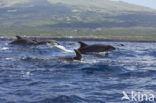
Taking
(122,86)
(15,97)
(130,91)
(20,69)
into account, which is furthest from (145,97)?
(20,69)

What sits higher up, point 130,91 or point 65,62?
point 130,91

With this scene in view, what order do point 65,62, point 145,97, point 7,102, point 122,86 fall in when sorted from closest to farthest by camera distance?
point 7,102
point 145,97
point 122,86
point 65,62

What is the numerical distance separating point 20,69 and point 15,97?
7508mm

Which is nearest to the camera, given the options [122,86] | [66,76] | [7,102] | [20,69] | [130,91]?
[7,102]

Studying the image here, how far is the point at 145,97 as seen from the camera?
12.3m

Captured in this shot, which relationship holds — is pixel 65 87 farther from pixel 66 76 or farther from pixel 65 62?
pixel 65 62

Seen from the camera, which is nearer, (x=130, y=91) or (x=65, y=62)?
(x=130, y=91)

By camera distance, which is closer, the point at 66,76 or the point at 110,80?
the point at 110,80

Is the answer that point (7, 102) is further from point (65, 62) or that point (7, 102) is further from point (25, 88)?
point (65, 62)

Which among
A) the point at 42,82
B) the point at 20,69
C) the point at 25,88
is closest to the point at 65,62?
the point at 20,69

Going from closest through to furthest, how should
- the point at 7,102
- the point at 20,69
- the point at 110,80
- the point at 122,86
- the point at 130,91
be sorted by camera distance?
the point at 7,102, the point at 130,91, the point at 122,86, the point at 110,80, the point at 20,69

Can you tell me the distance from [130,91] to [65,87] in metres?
3.04

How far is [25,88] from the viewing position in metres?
13.6

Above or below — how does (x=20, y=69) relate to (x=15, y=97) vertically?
below
